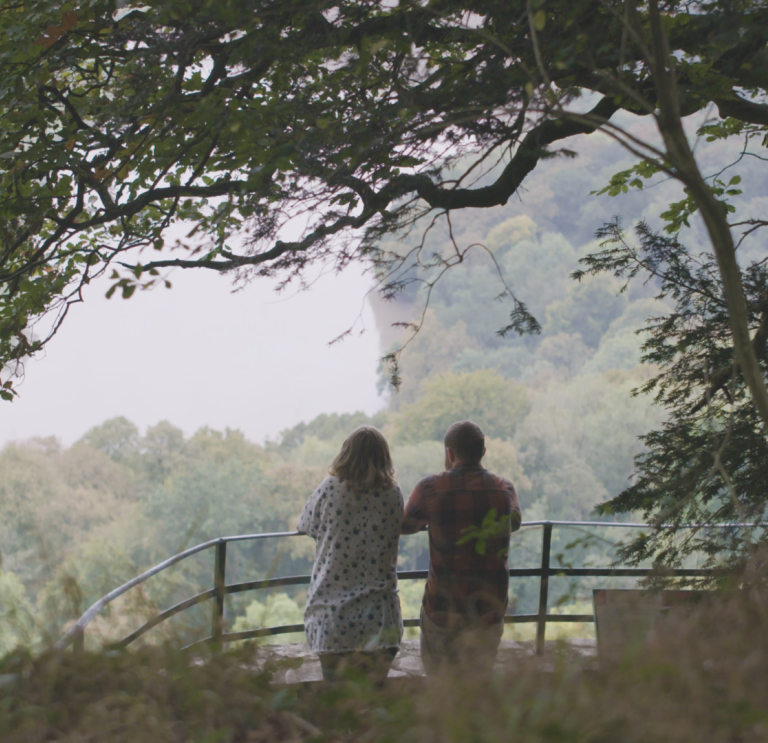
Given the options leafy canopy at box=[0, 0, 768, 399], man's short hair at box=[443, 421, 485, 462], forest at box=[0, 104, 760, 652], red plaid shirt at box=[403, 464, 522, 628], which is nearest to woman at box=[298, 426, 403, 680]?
red plaid shirt at box=[403, 464, 522, 628]

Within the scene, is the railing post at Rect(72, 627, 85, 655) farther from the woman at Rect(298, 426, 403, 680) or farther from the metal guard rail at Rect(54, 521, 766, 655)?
the woman at Rect(298, 426, 403, 680)

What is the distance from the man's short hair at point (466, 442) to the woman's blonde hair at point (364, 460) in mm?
278

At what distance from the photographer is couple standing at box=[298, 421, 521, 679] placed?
2.48m

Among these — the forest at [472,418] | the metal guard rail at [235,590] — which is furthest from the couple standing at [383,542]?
the forest at [472,418]

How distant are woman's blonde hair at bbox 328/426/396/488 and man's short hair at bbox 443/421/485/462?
0.91 feet

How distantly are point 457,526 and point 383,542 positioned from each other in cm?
28

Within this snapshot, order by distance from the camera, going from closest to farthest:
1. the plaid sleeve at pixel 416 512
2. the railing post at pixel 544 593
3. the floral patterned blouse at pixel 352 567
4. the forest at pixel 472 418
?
the floral patterned blouse at pixel 352 567
the plaid sleeve at pixel 416 512
the railing post at pixel 544 593
the forest at pixel 472 418

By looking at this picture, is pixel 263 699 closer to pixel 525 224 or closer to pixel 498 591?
pixel 498 591

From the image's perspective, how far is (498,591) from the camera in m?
2.56

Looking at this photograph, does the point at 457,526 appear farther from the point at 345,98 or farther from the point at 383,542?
the point at 345,98

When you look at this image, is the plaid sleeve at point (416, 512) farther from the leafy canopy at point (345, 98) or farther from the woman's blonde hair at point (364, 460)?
the leafy canopy at point (345, 98)

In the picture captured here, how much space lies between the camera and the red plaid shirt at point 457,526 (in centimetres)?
256

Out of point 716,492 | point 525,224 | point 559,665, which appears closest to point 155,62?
point 559,665

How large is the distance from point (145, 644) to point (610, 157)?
8285cm
